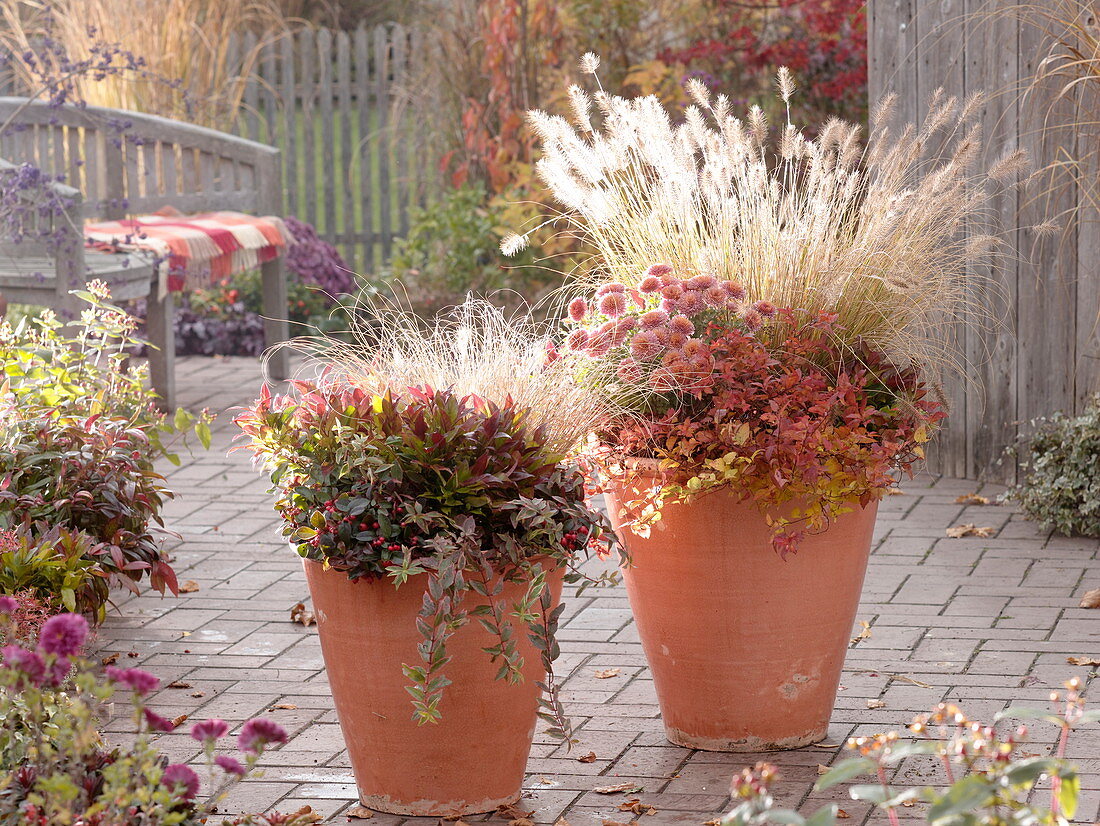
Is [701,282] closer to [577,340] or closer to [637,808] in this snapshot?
[577,340]

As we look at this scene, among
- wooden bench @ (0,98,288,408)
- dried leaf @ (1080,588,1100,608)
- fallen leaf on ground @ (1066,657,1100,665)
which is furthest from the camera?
wooden bench @ (0,98,288,408)

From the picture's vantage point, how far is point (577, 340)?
3.09 metres

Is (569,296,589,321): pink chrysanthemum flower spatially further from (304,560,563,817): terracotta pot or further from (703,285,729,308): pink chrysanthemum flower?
(304,560,563,817): terracotta pot

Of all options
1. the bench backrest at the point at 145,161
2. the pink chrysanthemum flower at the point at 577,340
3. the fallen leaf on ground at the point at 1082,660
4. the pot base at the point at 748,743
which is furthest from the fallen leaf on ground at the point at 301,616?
the bench backrest at the point at 145,161

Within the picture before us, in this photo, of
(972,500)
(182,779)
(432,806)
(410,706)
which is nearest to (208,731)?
(182,779)

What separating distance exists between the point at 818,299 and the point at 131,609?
7.49 feet

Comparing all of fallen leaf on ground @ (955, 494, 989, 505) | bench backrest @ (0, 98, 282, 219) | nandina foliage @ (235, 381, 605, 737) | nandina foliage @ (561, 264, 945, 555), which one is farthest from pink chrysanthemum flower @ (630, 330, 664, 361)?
bench backrest @ (0, 98, 282, 219)

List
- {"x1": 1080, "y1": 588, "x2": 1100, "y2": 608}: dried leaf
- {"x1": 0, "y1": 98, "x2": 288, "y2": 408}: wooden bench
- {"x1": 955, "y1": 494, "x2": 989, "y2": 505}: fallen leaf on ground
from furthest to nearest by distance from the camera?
{"x1": 0, "y1": 98, "x2": 288, "y2": 408}: wooden bench, {"x1": 955, "y1": 494, "x2": 989, "y2": 505}: fallen leaf on ground, {"x1": 1080, "y1": 588, "x2": 1100, "y2": 608}: dried leaf

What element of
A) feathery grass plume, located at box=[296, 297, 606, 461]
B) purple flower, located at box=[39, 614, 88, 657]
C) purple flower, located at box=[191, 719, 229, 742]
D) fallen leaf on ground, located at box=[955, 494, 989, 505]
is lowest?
fallen leaf on ground, located at box=[955, 494, 989, 505]

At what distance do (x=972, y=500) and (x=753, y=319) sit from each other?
99.0 inches

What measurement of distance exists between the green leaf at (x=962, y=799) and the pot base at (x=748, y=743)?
59.5 inches

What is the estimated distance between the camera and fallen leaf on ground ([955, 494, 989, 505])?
5.21 meters

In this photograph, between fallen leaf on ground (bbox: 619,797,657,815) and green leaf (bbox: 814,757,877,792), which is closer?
green leaf (bbox: 814,757,877,792)

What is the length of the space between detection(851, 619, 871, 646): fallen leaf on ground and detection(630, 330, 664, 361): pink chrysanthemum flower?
1.26 metres
